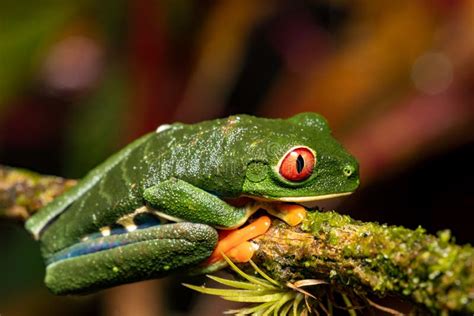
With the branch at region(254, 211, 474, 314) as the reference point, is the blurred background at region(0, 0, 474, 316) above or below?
above

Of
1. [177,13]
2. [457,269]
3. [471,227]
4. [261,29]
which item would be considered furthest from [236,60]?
[457,269]

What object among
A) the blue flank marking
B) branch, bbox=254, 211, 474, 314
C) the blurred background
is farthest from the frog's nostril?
the blurred background

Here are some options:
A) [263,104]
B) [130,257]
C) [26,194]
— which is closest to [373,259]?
[130,257]

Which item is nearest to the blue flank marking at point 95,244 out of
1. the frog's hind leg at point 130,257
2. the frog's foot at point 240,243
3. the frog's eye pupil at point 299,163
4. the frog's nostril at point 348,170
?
the frog's hind leg at point 130,257

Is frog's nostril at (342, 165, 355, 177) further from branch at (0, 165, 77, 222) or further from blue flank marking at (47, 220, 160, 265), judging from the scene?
branch at (0, 165, 77, 222)

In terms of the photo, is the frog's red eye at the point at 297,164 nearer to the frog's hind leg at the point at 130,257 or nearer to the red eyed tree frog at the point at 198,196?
the red eyed tree frog at the point at 198,196

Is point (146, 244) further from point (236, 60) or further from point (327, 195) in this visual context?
point (236, 60)
